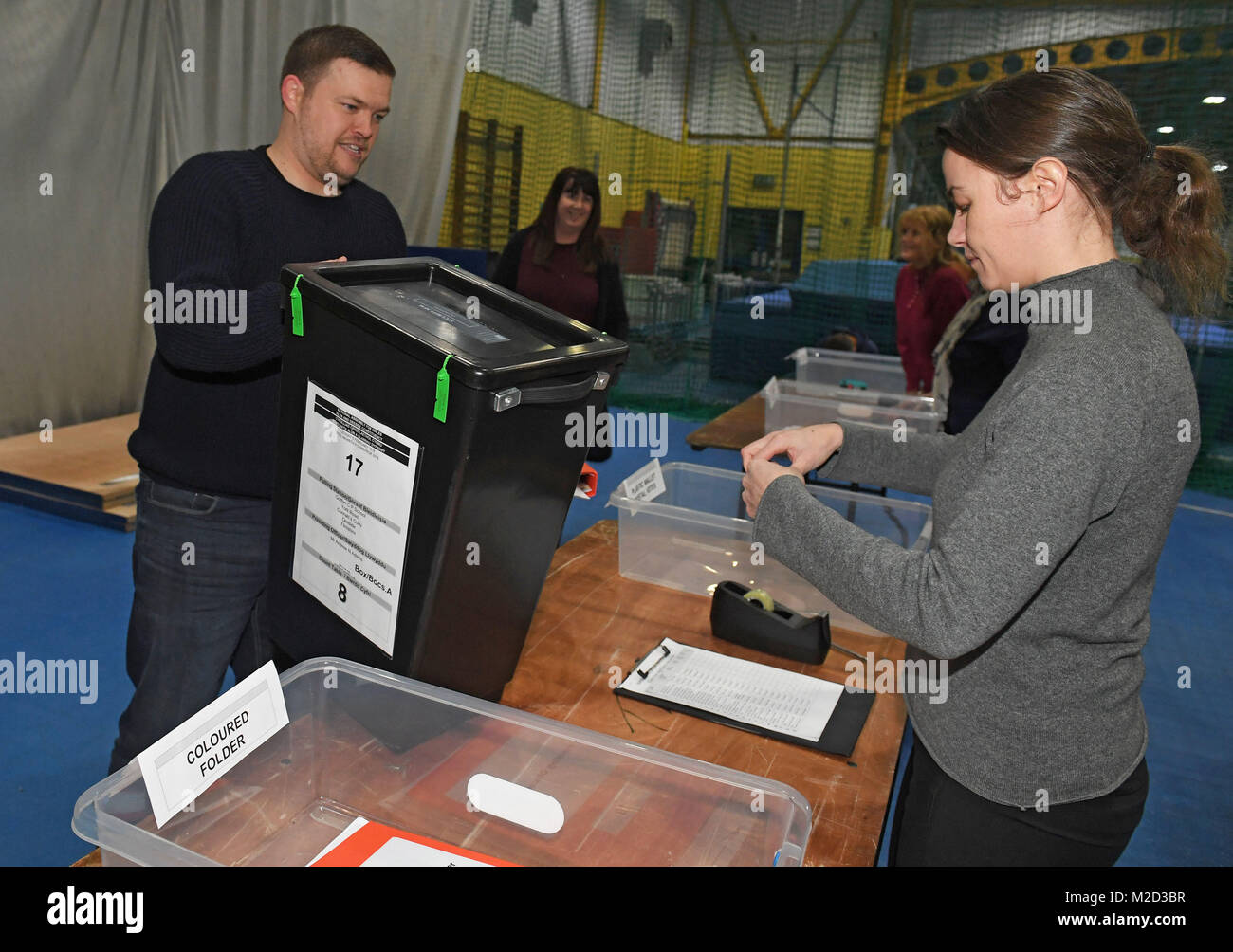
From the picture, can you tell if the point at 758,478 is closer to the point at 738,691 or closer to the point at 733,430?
the point at 738,691

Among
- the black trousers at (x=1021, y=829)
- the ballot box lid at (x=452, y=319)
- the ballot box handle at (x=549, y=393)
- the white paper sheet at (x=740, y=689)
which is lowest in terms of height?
the black trousers at (x=1021, y=829)

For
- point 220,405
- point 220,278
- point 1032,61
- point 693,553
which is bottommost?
point 693,553

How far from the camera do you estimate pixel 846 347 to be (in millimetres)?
5000

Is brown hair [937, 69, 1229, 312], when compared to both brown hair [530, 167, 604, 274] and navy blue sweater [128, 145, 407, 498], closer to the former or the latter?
navy blue sweater [128, 145, 407, 498]

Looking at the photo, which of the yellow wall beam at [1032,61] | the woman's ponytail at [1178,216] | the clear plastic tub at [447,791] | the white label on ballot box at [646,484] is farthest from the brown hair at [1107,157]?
the yellow wall beam at [1032,61]

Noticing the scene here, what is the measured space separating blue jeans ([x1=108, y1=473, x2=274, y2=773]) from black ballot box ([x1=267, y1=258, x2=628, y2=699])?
0.51m

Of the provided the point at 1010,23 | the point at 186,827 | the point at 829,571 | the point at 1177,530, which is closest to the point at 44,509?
the point at 186,827

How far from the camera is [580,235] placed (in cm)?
369

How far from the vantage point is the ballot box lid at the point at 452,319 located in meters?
0.93

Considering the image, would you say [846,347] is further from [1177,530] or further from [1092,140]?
→ [1092,140]

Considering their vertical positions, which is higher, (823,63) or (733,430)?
(823,63)

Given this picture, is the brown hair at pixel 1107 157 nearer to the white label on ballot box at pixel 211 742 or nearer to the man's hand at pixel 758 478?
the man's hand at pixel 758 478

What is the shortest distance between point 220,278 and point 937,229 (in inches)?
139

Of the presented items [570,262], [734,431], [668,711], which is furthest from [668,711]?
[570,262]
